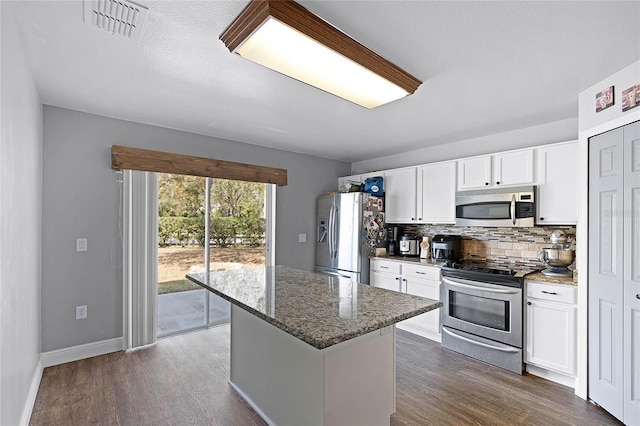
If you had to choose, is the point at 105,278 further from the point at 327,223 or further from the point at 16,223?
the point at 327,223

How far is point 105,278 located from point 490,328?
151 inches

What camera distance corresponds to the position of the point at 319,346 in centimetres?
126

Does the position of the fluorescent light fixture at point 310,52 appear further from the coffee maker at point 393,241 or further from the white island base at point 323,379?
the coffee maker at point 393,241

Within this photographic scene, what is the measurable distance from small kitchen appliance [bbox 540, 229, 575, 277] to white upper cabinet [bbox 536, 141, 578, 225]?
163mm

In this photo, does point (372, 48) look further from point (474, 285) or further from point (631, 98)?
point (474, 285)

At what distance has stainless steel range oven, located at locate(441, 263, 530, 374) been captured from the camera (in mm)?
2984

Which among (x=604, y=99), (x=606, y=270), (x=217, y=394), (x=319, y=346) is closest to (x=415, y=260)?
(x=606, y=270)

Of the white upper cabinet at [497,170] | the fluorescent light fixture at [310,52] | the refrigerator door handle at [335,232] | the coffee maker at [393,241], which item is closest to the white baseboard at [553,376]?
the white upper cabinet at [497,170]

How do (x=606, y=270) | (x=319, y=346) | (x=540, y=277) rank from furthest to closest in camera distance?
(x=540, y=277)
(x=606, y=270)
(x=319, y=346)

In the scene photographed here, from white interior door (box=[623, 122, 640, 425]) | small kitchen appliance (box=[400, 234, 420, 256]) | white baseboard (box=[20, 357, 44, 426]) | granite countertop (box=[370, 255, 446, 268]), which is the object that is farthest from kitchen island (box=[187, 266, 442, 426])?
small kitchen appliance (box=[400, 234, 420, 256])

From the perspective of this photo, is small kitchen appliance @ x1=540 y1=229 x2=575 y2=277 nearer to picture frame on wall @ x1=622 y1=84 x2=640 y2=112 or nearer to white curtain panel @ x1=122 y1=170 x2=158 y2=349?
picture frame on wall @ x1=622 y1=84 x2=640 y2=112

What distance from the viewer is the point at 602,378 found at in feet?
7.68

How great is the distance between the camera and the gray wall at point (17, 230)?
1.55 m

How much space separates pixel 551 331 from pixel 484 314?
1.79 feet
